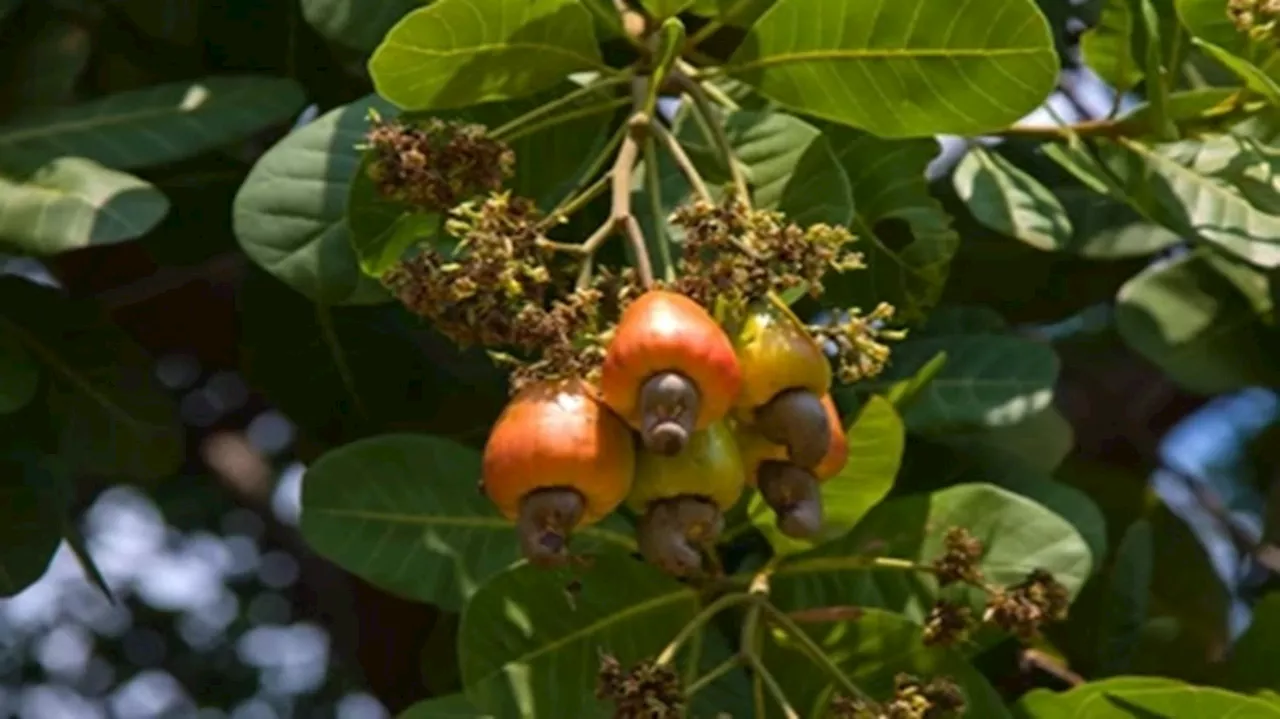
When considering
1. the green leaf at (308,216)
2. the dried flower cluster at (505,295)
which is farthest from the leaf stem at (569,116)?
the dried flower cluster at (505,295)

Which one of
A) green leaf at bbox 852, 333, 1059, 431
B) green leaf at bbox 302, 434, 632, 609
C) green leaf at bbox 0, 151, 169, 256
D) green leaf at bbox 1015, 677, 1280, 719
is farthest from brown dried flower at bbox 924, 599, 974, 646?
green leaf at bbox 0, 151, 169, 256

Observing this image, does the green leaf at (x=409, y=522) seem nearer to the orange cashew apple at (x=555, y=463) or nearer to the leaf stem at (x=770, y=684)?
the leaf stem at (x=770, y=684)

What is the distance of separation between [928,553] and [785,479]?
41 centimetres

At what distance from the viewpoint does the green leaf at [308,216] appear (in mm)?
1426

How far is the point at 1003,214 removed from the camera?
1610 mm

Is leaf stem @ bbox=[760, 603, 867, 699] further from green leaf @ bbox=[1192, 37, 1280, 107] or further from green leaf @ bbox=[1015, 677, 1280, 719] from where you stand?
green leaf @ bbox=[1192, 37, 1280, 107]

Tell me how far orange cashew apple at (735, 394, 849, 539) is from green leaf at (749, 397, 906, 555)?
264 millimetres

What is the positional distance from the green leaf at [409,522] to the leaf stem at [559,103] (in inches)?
9.8

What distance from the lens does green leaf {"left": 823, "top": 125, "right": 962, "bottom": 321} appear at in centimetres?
154

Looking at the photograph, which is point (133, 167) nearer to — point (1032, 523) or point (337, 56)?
point (337, 56)

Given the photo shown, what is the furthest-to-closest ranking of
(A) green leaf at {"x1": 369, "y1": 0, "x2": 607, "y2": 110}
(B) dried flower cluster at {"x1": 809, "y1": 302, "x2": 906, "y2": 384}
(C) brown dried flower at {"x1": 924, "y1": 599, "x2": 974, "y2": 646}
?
(C) brown dried flower at {"x1": 924, "y1": 599, "x2": 974, "y2": 646}
(A) green leaf at {"x1": 369, "y1": 0, "x2": 607, "y2": 110}
(B) dried flower cluster at {"x1": 809, "y1": 302, "x2": 906, "y2": 384}

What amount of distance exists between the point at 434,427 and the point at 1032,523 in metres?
0.57

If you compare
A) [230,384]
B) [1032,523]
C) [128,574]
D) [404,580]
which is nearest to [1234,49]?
[1032,523]

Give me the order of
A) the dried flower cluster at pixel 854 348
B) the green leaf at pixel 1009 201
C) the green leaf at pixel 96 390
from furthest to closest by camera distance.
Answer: the green leaf at pixel 96 390 < the green leaf at pixel 1009 201 < the dried flower cluster at pixel 854 348
